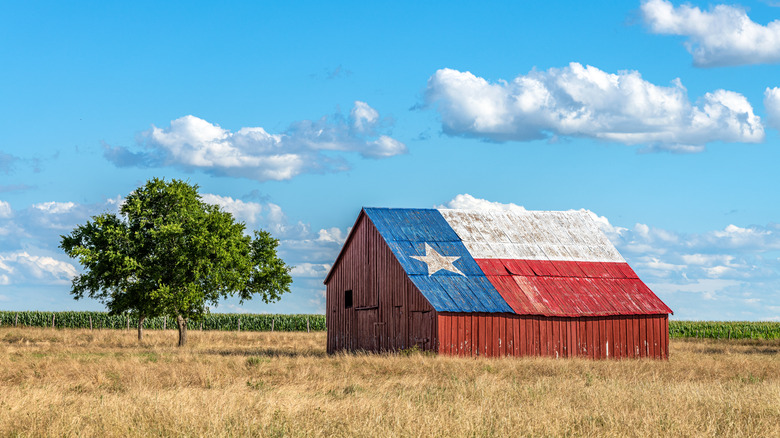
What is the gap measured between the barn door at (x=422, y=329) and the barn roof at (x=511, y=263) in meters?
0.86

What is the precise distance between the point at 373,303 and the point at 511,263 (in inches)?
259

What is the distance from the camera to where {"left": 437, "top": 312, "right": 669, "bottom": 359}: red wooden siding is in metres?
31.3

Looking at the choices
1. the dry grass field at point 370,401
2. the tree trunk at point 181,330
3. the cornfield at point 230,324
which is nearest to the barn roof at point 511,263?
the dry grass field at point 370,401

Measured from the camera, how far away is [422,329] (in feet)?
104

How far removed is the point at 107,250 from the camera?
146 ft

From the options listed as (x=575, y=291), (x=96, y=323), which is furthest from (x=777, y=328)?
(x=96, y=323)

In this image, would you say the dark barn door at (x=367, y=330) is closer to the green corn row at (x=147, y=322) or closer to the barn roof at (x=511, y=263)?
the barn roof at (x=511, y=263)

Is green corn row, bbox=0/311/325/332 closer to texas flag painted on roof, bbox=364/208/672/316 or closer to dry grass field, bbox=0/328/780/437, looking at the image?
texas flag painted on roof, bbox=364/208/672/316

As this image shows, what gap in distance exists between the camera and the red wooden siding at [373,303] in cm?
3231

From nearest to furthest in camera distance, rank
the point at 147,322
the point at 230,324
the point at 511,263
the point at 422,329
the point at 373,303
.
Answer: the point at 422,329, the point at 373,303, the point at 511,263, the point at 147,322, the point at 230,324

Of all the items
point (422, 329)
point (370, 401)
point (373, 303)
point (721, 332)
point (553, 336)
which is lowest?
point (721, 332)

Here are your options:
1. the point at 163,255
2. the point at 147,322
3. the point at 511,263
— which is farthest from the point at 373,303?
the point at 147,322

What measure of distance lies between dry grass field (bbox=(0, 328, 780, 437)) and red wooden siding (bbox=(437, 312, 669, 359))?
6.30 meters

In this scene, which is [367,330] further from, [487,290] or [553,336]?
[553,336]
